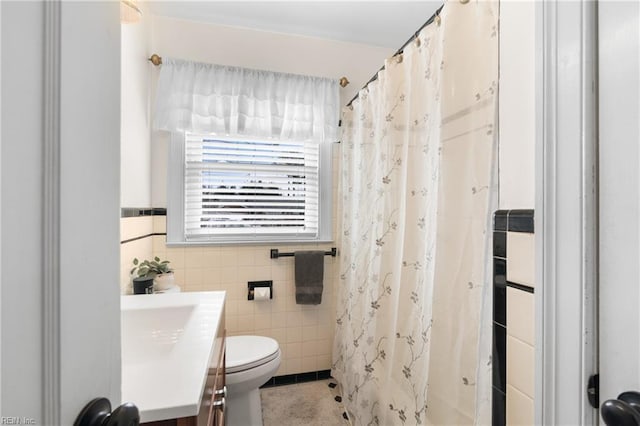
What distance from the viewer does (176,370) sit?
0.73 meters

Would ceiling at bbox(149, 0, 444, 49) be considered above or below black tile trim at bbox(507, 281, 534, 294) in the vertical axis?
above

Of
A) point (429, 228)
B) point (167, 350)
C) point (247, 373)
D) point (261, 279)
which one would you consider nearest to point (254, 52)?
point (261, 279)

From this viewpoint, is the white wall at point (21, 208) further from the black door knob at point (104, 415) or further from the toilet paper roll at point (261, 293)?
the toilet paper roll at point (261, 293)

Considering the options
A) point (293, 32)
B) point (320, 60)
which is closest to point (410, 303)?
point (320, 60)

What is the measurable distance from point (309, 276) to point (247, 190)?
2.40ft

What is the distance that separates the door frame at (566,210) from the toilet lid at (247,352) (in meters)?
1.24

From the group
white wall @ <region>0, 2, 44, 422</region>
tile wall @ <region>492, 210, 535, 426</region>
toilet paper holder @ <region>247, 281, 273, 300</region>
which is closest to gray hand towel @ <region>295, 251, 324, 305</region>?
toilet paper holder @ <region>247, 281, 273, 300</region>

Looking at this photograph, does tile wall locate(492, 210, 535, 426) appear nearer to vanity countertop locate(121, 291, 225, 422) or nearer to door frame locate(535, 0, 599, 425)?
door frame locate(535, 0, 599, 425)

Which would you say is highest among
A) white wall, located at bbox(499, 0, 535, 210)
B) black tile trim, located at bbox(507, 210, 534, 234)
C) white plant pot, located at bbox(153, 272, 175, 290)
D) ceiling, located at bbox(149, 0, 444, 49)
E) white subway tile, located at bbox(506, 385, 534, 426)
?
ceiling, located at bbox(149, 0, 444, 49)

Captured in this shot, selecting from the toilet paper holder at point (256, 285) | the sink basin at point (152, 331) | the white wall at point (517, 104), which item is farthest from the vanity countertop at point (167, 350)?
the white wall at point (517, 104)

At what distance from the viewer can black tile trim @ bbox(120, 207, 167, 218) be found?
149cm

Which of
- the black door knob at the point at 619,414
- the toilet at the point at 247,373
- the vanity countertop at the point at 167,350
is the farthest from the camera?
the toilet at the point at 247,373

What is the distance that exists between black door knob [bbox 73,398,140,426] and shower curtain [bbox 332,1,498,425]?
87 cm

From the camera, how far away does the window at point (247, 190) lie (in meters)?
1.97
